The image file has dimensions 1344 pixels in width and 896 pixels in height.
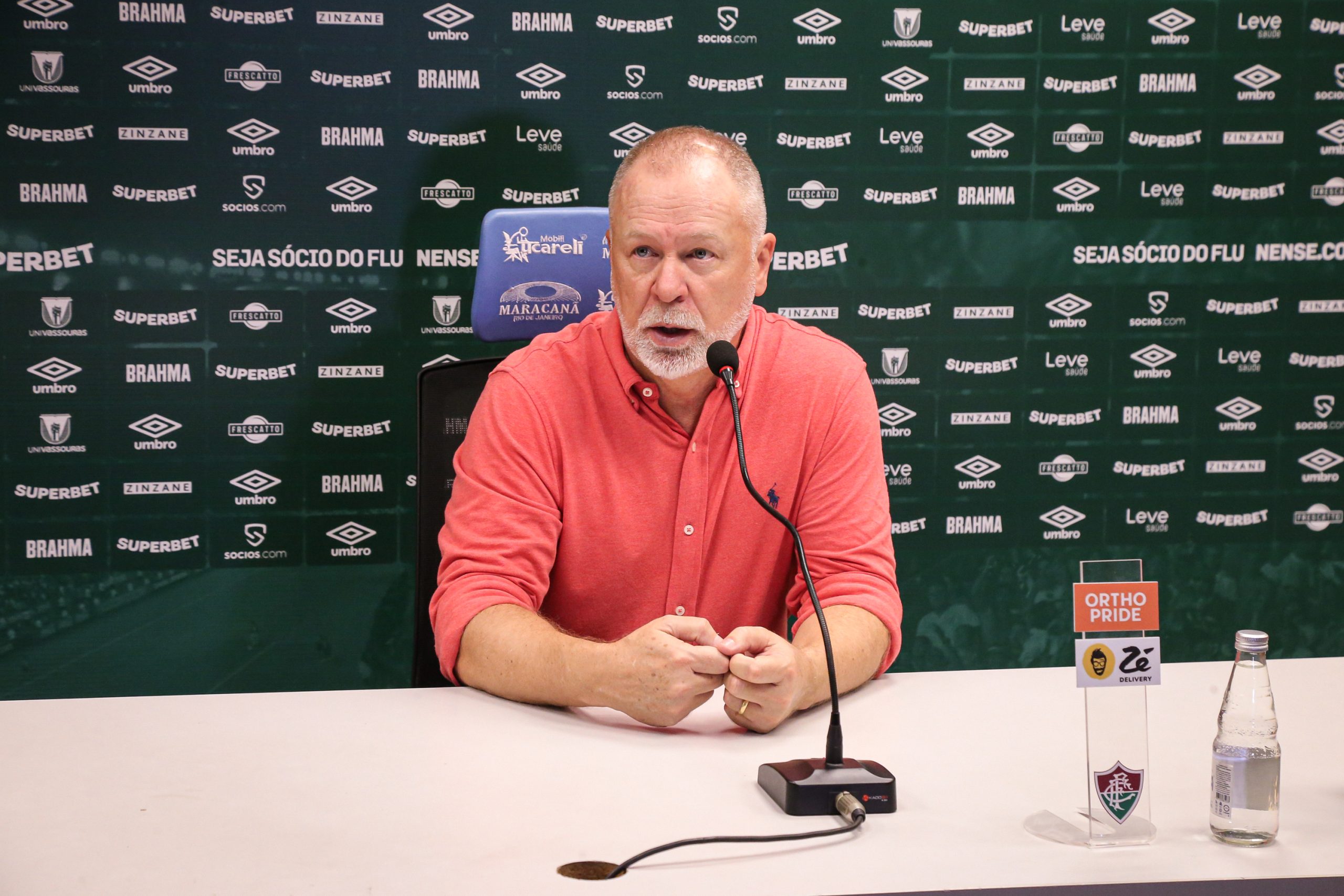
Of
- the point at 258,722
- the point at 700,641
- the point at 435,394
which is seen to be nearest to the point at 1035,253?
the point at 435,394

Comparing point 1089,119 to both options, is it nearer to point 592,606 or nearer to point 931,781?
point 592,606

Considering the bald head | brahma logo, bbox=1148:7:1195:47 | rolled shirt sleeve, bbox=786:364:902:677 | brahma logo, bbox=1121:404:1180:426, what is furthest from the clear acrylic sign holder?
brahma logo, bbox=1148:7:1195:47

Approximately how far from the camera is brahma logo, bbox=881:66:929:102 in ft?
10.2

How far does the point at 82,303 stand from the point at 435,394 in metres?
1.61

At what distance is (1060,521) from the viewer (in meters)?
3.28

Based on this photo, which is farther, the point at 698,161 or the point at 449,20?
the point at 449,20

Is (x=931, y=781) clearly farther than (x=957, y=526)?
No

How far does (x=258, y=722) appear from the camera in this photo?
1209 mm

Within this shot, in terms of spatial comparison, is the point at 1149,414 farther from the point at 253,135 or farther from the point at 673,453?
the point at 253,135

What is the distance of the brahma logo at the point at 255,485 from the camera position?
3.01m

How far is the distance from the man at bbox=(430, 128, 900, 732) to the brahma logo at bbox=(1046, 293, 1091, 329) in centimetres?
173

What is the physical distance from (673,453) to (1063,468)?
6.61ft

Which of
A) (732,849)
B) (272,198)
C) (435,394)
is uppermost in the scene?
(272,198)

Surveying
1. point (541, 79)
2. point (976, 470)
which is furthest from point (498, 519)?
point (976, 470)
